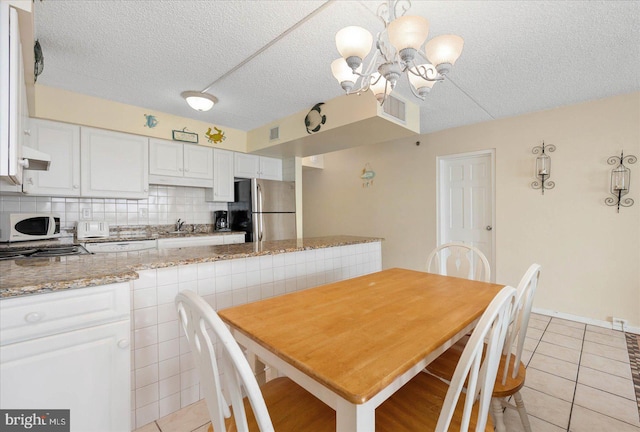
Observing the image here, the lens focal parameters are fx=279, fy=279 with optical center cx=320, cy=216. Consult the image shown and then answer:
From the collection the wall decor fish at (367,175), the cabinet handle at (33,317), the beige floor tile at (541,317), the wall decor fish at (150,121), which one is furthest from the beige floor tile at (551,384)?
the wall decor fish at (150,121)

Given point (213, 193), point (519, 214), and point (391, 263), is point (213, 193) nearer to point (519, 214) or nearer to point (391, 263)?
point (391, 263)

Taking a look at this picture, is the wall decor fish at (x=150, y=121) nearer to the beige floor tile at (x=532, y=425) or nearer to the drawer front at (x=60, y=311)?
the drawer front at (x=60, y=311)

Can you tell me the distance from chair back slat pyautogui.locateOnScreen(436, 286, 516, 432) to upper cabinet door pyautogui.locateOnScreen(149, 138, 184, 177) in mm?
3429

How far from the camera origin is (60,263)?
1405 millimetres

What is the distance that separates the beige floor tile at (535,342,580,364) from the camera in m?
2.18

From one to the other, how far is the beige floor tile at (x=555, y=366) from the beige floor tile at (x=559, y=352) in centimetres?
6

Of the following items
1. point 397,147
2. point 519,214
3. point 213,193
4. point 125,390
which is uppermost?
point 397,147

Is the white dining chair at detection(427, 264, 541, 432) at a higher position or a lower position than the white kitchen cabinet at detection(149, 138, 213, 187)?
lower

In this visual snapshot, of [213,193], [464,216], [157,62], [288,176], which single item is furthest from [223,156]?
[464,216]

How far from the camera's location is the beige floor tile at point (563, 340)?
2.38m

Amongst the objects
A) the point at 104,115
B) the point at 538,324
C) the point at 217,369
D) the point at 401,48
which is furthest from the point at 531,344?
the point at 104,115

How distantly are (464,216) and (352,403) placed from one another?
3.58m

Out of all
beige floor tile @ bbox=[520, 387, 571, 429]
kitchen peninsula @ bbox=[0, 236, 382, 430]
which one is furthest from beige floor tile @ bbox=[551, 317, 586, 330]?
kitchen peninsula @ bbox=[0, 236, 382, 430]

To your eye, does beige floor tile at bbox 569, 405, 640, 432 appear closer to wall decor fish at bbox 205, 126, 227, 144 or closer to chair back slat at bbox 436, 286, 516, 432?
chair back slat at bbox 436, 286, 516, 432
